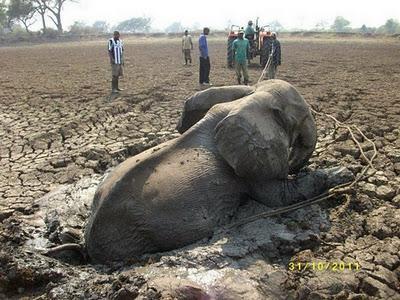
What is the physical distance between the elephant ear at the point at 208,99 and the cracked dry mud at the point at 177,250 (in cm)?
106

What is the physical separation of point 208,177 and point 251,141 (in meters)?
0.47

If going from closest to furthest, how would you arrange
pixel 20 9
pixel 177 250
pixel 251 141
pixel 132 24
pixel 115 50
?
pixel 177 250, pixel 251 141, pixel 115 50, pixel 20 9, pixel 132 24

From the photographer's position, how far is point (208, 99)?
4918mm

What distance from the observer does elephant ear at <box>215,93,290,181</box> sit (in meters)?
4.26

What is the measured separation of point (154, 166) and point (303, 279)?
1476 millimetres

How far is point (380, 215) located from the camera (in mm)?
4523

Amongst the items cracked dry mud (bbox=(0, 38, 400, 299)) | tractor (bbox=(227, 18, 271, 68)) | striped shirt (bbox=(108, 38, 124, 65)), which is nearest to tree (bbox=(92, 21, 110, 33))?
tractor (bbox=(227, 18, 271, 68))

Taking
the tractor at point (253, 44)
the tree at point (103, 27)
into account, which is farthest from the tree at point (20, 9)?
the tractor at point (253, 44)

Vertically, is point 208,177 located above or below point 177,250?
above

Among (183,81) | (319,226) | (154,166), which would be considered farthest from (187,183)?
(183,81)
